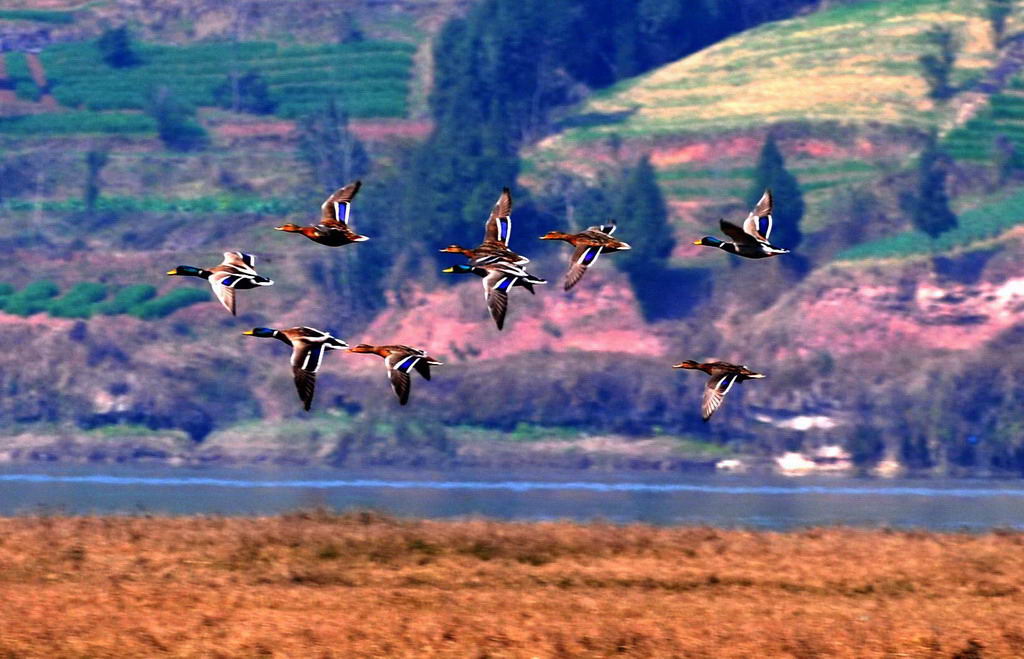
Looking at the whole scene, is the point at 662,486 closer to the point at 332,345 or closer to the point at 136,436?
the point at 136,436

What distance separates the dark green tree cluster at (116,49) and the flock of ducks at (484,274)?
13920cm

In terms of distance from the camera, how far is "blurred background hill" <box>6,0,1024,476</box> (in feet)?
375

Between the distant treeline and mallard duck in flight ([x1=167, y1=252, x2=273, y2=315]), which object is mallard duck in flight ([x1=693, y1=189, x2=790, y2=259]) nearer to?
mallard duck in flight ([x1=167, y1=252, x2=273, y2=315])

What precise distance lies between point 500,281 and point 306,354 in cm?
378

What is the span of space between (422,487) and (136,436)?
37650 mm

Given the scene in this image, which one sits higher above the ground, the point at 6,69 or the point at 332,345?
the point at 6,69

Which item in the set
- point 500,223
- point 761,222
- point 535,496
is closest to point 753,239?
point 761,222

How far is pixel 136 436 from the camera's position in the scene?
11462cm

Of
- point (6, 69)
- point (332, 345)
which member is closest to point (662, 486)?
point (332, 345)

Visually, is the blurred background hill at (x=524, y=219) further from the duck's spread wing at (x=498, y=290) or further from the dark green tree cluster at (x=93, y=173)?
the duck's spread wing at (x=498, y=290)

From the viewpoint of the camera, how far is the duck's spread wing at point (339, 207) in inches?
1224

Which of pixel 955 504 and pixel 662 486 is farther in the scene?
pixel 662 486

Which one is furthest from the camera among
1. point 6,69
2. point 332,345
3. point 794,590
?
point 6,69

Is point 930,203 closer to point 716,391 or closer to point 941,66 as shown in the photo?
point 941,66
